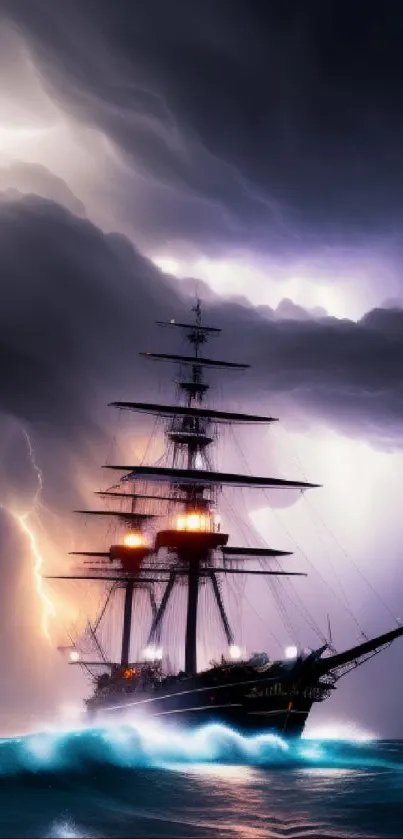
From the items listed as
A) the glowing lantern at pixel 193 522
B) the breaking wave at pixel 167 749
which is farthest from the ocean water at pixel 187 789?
the glowing lantern at pixel 193 522

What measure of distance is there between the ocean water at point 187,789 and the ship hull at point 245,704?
0.96m

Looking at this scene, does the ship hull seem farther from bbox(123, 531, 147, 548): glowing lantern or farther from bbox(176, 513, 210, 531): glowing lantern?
bbox(123, 531, 147, 548): glowing lantern

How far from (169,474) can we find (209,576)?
30.4 feet

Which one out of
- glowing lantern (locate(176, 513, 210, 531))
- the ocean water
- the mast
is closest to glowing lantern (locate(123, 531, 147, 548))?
the mast

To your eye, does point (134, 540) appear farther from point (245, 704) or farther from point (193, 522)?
point (245, 704)

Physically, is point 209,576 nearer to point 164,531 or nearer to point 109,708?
point 164,531

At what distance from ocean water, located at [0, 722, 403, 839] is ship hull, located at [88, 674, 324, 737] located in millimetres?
958

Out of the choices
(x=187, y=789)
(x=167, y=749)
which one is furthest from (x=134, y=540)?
(x=187, y=789)

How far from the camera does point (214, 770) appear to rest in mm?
55625

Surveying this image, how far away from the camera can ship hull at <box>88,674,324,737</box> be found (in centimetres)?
6525

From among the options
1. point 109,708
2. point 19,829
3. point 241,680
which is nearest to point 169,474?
point 241,680

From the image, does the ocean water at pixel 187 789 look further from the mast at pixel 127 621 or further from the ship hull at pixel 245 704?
the mast at pixel 127 621

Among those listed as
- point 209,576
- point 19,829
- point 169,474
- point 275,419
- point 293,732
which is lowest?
point 19,829

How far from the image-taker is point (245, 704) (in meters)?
65.2
